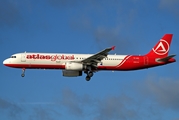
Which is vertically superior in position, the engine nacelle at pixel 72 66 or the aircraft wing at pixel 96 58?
the aircraft wing at pixel 96 58

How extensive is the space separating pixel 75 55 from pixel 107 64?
599 centimetres

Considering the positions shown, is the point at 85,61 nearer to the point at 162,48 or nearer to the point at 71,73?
the point at 71,73

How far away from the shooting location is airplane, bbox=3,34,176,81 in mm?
106250

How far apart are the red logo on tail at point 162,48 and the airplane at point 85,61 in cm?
85

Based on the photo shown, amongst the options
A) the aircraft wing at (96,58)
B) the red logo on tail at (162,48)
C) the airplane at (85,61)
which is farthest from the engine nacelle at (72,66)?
the red logo on tail at (162,48)

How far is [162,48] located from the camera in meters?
114

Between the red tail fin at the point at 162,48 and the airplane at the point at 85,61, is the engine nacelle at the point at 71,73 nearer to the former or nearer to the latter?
the airplane at the point at 85,61

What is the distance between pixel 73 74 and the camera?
110m

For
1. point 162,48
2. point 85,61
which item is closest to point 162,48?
point 162,48

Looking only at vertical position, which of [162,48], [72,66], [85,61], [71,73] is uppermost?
[162,48]

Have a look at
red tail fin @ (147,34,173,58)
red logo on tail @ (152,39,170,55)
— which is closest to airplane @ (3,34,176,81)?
red tail fin @ (147,34,173,58)

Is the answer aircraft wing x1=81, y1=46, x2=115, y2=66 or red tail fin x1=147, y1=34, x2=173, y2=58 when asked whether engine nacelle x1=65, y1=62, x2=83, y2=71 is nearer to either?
aircraft wing x1=81, y1=46, x2=115, y2=66

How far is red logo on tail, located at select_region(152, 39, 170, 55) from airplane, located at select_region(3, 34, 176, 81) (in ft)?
2.79

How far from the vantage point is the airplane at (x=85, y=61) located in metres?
106
